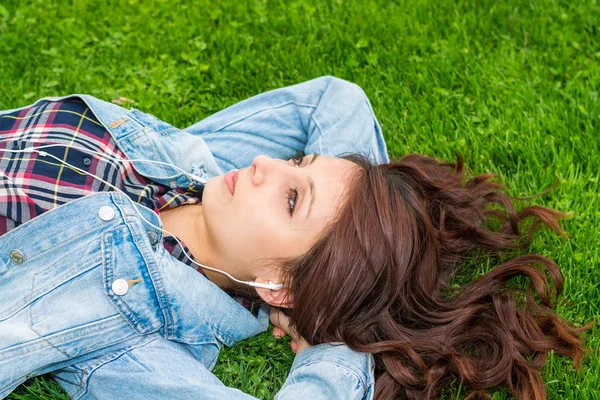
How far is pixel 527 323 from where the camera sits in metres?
3.06

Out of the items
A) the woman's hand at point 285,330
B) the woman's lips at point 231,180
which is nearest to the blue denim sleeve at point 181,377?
the woman's hand at point 285,330

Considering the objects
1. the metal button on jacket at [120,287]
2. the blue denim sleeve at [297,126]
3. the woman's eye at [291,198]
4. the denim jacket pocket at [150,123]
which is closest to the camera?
the metal button on jacket at [120,287]

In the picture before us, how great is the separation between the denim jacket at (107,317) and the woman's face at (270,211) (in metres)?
0.25

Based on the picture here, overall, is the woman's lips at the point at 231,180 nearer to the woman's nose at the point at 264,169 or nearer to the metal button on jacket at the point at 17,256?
the woman's nose at the point at 264,169

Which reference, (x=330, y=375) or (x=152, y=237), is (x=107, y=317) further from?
(x=330, y=375)

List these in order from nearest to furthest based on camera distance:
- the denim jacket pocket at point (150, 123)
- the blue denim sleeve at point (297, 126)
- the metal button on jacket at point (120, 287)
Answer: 1. the metal button on jacket at point (120, 287)
2. the denim jacket pocket at point (150, 123)
3. the blue denim sleeve at point (297, 126)

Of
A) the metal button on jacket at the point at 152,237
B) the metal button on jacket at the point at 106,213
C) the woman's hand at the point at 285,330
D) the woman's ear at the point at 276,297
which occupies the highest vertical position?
the metal button on jacket at the point at 106,213

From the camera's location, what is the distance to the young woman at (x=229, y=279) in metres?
2.76

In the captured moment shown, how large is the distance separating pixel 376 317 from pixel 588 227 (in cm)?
131

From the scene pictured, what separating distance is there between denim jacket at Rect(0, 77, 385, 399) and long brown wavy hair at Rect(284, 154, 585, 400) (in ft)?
0.47

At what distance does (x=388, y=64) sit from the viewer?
4348 mm

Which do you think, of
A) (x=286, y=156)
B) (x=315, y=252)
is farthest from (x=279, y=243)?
(x=286, y=156)

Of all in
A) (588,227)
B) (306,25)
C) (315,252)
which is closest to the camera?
(315,252)

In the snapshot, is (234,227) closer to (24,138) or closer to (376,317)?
(376,317)
